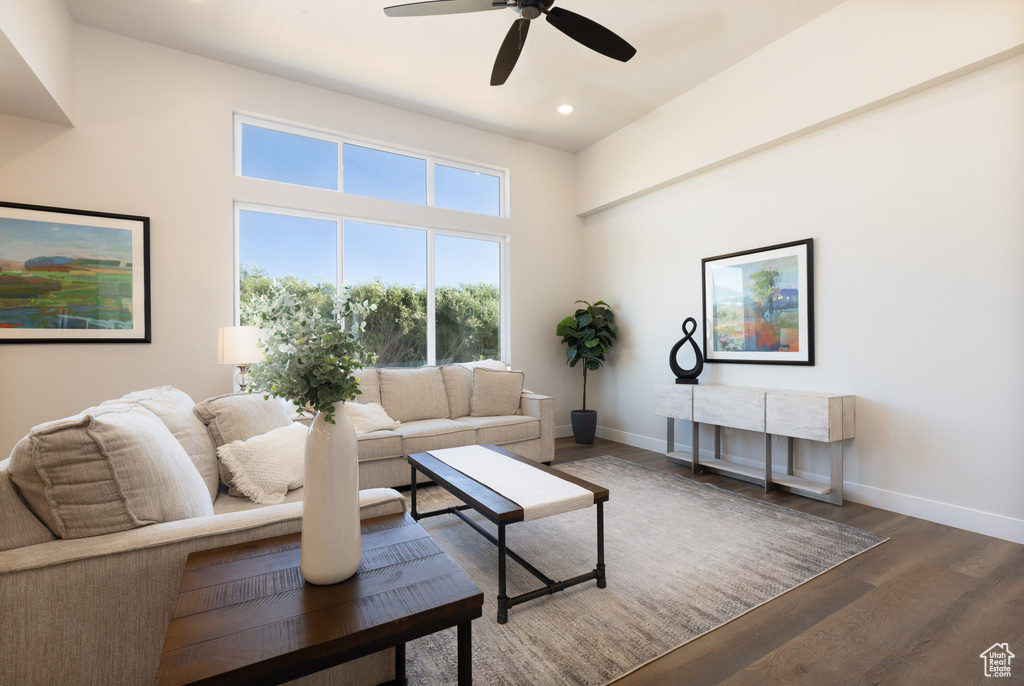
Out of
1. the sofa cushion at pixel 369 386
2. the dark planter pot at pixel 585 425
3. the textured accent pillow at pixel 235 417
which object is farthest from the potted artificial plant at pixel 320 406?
the dark planter pot at pixel 585 425

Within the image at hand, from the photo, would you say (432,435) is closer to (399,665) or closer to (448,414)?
(448,414)

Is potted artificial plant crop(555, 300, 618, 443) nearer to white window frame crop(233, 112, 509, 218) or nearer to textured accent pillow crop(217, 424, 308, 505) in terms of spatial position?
white window frame crop(233, 112, 509, 218)

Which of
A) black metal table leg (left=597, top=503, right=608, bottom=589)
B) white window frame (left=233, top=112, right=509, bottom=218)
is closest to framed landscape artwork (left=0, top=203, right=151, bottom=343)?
white window frame (left=233, top=112, right=509, bottom=218)

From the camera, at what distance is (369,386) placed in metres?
4.01

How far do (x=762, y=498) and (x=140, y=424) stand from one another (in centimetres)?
368

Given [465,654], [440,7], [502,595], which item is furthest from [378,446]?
[440,7]

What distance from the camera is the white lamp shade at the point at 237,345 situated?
133 inches

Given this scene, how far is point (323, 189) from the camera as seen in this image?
170 inches

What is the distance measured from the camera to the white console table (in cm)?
317

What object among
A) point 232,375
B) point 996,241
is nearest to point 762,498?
point 996,241

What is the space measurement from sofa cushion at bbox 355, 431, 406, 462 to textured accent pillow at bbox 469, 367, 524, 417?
3.38 feet

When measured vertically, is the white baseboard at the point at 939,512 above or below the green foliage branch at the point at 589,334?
below

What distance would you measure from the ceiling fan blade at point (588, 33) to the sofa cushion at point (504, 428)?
9.37 ft

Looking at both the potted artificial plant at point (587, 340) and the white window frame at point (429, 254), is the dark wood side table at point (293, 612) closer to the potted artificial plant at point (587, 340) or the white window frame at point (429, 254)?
the white window frame at point (429, 254)
